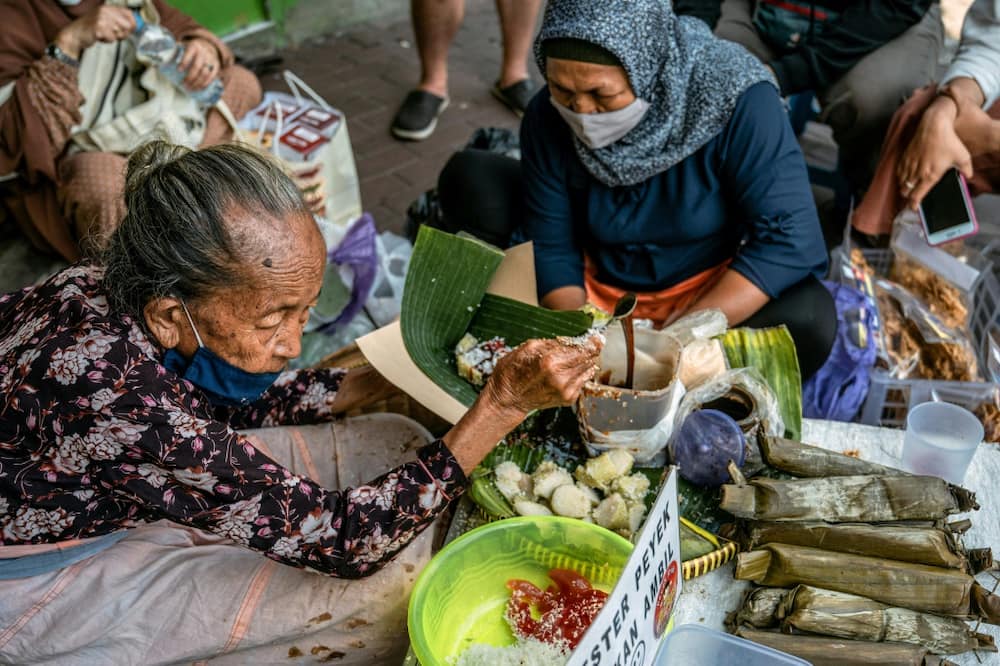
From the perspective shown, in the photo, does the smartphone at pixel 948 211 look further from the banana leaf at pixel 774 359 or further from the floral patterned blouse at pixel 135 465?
the floral patterned blouse at pixel 135 465

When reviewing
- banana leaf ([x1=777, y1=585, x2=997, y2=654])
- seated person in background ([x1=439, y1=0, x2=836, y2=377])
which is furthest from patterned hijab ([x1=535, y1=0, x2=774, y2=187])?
banana leaf ([x1=777, y1=585, x2=997, y2=654])

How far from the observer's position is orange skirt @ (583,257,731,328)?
2.51 meters

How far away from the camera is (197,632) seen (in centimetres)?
165

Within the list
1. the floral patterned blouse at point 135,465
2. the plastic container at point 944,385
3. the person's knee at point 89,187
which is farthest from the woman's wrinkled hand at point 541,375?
the person's knee at point 89,187

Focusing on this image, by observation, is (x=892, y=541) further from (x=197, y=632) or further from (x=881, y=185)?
(x=881, y=185)

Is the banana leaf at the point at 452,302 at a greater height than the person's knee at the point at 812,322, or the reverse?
the banana leaf at the point at 452,302

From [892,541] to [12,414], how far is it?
5.22 feet

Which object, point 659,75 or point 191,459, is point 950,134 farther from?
point 191,459

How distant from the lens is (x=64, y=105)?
112 inches

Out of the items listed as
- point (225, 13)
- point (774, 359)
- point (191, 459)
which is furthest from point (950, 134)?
point (225, 13)

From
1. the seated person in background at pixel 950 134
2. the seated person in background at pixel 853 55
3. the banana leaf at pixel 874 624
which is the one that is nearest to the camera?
the banana leaf at pixel 874 624

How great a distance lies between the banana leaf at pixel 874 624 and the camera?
4.76 ft

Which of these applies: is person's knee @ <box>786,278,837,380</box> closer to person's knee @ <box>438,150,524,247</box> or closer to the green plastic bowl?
person's knee @ <box>438,150,524,247</box>

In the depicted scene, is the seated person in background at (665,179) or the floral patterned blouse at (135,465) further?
the seated person in background at (665,179)
